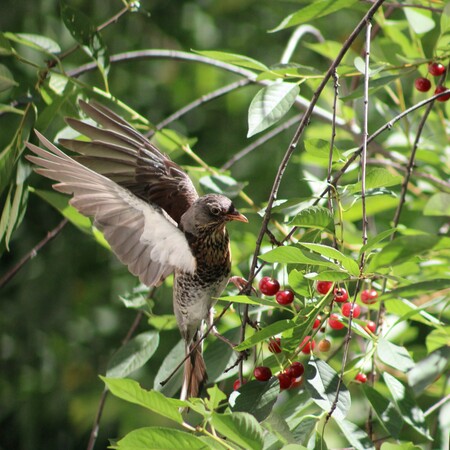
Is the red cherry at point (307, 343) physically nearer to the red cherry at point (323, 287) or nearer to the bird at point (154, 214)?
the red cherry at point (323, 287)

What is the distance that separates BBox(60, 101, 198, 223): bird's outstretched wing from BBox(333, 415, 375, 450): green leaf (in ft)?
2.92

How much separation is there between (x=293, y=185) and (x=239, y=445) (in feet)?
7.76

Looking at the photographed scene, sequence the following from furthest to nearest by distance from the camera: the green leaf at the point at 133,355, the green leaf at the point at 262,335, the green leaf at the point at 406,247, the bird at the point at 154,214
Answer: the green leaf at the point at 133,355 → the bird at the point at 154,214 → the green leaf at the point at 262,335 → the green leaf at the point at 406,247

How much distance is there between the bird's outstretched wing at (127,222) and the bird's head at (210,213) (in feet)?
0.28

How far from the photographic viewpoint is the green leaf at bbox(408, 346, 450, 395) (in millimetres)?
Answer: 1790

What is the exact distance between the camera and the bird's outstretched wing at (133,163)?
208 cm

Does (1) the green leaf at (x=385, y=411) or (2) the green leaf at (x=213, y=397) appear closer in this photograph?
(2) the green leaf at (x=213, y=397)

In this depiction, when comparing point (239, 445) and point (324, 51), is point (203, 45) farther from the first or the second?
point (239, 445)

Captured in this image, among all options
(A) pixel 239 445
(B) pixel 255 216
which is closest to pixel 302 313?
(A) pixel 239 445

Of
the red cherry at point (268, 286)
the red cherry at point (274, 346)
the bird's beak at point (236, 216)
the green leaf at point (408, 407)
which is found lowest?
the green leaf at point (408, 407)

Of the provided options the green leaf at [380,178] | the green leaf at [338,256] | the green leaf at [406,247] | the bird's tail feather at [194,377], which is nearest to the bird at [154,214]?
the bird's tail feather at [194,377]

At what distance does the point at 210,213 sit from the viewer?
2.11m

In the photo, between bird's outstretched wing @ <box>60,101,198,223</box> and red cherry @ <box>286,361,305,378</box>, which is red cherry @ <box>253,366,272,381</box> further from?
bird's outstretched wing @ <box>60,101,198,223</box>

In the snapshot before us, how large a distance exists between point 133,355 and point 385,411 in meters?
0.69
